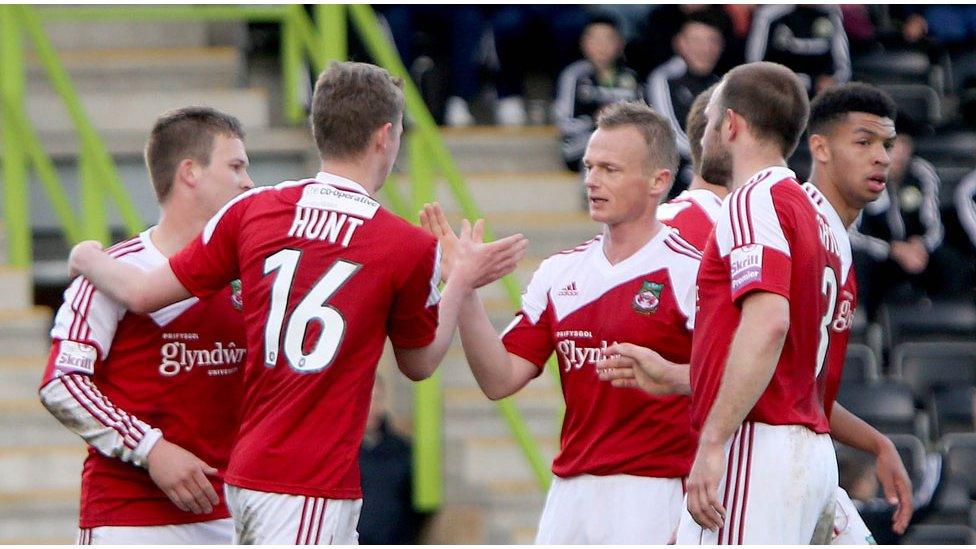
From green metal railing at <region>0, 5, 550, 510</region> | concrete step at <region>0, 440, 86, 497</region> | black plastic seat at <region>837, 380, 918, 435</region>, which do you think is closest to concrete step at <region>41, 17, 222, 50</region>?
green metal railing at <region>0, 5, 550, 510</region>

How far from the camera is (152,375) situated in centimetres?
570

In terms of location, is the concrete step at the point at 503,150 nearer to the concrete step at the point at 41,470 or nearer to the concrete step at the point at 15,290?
the concrete step at the point at 15,290

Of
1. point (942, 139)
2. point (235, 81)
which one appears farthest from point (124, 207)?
point (942, 139)

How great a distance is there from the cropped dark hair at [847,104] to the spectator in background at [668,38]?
15.8 ft

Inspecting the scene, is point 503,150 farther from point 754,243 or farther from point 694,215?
point 754,243

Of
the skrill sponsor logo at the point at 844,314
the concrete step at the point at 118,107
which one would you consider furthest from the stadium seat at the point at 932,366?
the skrill sponsor logo at the point at 844,314

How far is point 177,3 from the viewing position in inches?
417

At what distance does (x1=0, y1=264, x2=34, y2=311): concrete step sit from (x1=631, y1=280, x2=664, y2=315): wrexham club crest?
16.3ft

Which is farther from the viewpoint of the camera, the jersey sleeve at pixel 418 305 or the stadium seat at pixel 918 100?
the stadium seat at pixel 918 100

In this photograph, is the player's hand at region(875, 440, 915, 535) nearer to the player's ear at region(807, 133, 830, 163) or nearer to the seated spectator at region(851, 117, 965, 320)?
the player's ear at region(807, 133, 830, 163)

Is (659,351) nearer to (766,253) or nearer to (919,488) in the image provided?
(766,253)

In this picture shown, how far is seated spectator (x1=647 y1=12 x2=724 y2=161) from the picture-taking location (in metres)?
10.5

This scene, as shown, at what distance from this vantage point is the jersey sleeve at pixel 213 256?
5.27 meters

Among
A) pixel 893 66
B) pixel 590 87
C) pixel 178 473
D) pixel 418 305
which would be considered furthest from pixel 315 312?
pixel 893 66
